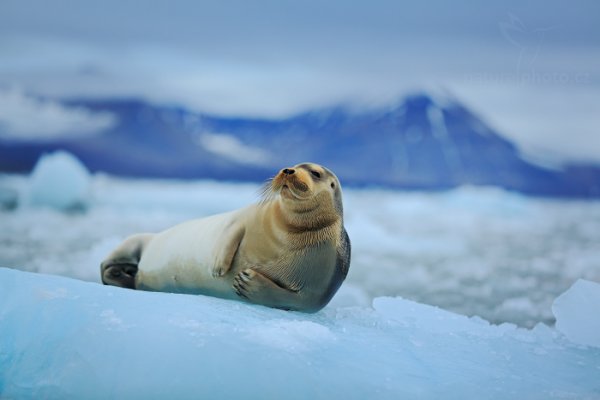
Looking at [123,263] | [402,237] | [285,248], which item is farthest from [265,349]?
[402,237]

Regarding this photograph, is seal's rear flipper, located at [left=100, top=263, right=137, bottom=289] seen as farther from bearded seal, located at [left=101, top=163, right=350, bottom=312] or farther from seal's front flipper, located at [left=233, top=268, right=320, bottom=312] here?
seal's front flipper, located at [left=233, top=268, right=320, bottom=312]

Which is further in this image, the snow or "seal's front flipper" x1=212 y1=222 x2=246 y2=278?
"seal's front flipper" x1=212 y1=222 x2=246 y2=278

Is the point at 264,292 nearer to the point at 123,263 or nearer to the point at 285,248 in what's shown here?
the point at 285,248

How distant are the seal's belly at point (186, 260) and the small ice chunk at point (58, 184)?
5.32 m

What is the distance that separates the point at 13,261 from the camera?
Result: 7547 millimetres

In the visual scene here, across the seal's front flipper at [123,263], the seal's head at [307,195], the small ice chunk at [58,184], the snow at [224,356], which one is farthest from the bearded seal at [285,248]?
the small ice chunk at [58,184]

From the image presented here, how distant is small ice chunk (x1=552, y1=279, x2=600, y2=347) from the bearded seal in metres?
1.27

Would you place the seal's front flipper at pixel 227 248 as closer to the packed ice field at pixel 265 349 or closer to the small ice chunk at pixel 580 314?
the packed ice field at pixel 265 349

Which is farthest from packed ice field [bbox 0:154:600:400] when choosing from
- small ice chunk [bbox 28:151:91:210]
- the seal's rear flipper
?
small ice chunk [bbox 28:151:91:210]

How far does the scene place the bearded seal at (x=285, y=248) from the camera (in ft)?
11.1

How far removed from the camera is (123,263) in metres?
4.43

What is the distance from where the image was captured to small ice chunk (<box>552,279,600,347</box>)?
3.87 meters

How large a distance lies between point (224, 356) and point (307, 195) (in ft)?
2.77

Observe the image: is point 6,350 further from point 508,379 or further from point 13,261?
point 13,261
